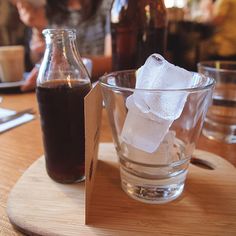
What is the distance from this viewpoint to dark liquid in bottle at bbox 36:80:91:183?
1.30ft

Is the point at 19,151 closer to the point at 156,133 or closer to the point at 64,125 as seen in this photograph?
the point at 64,125

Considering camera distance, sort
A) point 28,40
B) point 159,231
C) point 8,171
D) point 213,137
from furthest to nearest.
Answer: point 28,40
point 213,137
point 8,171
point 159,231

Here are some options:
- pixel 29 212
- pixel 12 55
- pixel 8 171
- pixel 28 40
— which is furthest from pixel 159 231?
pixel 28 40

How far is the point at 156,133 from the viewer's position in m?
0.35

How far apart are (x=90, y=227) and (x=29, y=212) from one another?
79 mm

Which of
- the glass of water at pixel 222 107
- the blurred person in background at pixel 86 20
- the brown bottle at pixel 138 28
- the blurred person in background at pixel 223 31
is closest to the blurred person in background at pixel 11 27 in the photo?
the blurred person in background at pixel 86 20

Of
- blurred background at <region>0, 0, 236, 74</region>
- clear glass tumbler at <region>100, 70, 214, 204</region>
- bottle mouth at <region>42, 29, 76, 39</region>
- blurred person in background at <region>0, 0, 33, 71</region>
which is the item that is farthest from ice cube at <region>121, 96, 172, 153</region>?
blurred background at <region>0, 0, 236, 74</region>

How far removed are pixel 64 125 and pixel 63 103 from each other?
1.2 inches

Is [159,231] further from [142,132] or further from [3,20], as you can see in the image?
[3,20]

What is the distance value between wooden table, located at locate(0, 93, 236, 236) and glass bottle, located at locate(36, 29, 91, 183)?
7 cm

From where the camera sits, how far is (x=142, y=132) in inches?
14.1

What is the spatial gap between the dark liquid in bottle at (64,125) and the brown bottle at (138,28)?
267 millimetres

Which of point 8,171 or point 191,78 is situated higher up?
point 191,78

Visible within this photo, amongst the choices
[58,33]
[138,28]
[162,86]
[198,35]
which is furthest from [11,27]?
[198,35]
